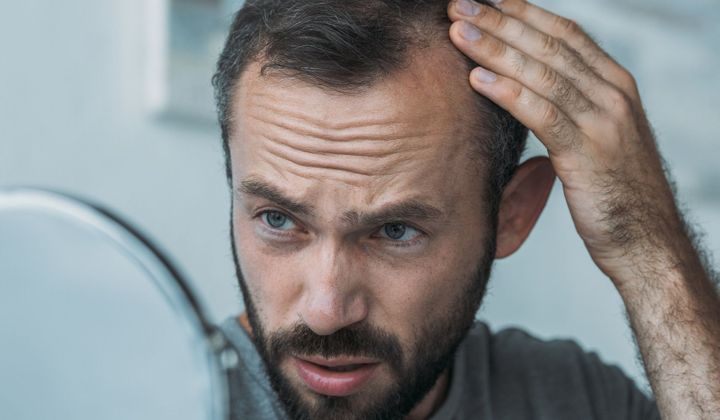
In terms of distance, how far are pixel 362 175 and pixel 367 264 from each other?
0.37 feet

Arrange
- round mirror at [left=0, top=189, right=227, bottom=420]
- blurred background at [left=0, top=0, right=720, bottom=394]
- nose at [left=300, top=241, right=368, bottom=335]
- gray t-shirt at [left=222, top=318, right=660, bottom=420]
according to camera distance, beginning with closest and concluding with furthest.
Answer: round mirror at [left=0, top=189, right=227, bottom=420] → nose at [left=300, top=241, right=368, bottom=335] → gray t-shirt at [left=222, top=318, right=660, bottom=420] → blurred background at [left=0, top=0, right=720, bottom=394]

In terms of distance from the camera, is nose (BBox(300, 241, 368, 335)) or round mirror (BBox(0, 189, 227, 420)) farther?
nose (BBox(300, 241, 368, 335))

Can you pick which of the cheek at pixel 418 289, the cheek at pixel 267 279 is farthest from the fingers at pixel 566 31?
the cheek at pixel 267 279

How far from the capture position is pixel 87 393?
2.31 ft

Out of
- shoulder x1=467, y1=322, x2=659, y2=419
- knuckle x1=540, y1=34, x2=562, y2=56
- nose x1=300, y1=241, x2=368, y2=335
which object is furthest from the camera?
shoulder x1=467, y1=322, x2=659, y2=419

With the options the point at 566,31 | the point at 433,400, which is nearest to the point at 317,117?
the point at 566,31

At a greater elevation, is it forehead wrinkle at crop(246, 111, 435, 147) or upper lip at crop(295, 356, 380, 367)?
forehead wrinkle at crop(246, 111, 435, 147)

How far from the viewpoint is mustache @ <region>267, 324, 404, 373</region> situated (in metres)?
1.20

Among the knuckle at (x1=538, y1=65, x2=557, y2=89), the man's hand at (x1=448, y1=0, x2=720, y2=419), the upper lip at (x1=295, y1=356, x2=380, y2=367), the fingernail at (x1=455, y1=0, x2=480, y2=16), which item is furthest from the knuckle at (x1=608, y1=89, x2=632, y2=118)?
the upper lip at (x1=295, y1=356, x2=380, y2=367)

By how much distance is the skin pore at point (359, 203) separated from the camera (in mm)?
1195

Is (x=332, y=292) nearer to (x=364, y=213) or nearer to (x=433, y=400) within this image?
(x=364, y=213)

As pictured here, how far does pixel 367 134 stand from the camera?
1.20 m

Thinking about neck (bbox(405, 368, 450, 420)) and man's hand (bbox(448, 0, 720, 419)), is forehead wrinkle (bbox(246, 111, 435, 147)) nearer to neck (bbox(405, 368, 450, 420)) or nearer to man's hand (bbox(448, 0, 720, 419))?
man's hand (bbox(448, 0, 720, 419))

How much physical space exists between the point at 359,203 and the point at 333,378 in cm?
23
